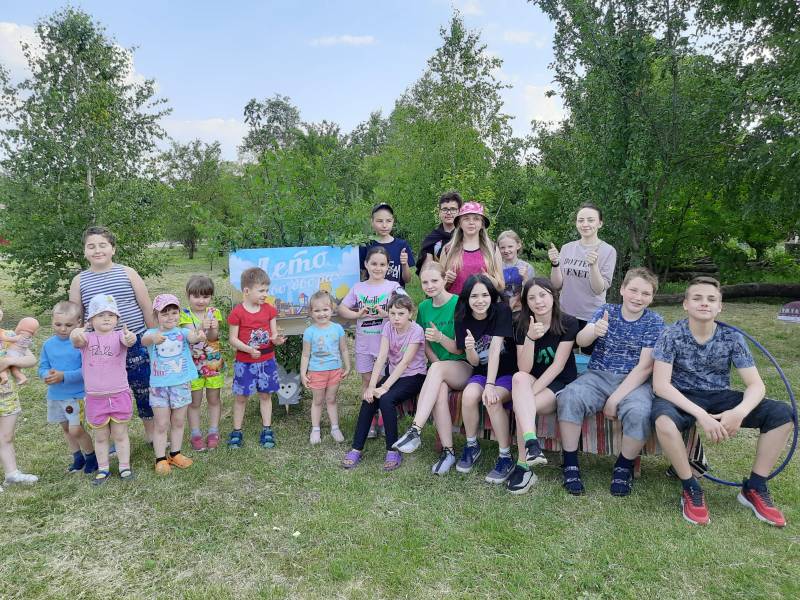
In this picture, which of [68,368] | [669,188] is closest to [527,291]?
[68,368]

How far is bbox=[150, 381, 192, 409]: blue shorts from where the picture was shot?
4.04 metres

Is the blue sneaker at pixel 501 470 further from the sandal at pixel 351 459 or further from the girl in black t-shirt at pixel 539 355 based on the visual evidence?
the sandal at pixel 351 459

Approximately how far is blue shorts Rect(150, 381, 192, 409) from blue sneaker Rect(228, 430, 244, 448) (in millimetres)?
676

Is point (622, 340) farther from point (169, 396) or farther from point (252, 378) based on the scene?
point (169, 396)

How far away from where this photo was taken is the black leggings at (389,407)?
4246mm

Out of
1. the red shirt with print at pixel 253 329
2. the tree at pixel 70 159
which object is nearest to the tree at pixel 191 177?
the tree at pixel 70 159

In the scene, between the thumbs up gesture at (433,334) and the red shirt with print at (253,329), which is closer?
the thumbs up gesture at (433,334)

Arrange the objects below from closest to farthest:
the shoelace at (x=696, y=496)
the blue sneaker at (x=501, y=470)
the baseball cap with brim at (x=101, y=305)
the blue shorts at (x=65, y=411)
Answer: the shoelace at (x=696, y=496) → the baseball cap with brim at (x=101, y=305) → the blue sneaker at (x=501, y=470) → the blue shorts at (x=65, y=411)

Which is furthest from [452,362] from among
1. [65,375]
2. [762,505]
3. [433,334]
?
[65,375]

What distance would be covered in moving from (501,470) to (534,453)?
440 mm

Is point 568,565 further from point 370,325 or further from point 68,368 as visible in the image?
point 68,368

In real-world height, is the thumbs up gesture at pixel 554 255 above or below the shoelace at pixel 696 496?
above

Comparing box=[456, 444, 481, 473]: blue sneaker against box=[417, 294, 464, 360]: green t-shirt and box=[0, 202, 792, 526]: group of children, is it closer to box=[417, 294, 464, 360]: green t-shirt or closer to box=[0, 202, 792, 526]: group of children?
box=[0, 202, 792, 526]: group of children

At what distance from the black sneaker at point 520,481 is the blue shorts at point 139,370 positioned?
2966 millimetres
